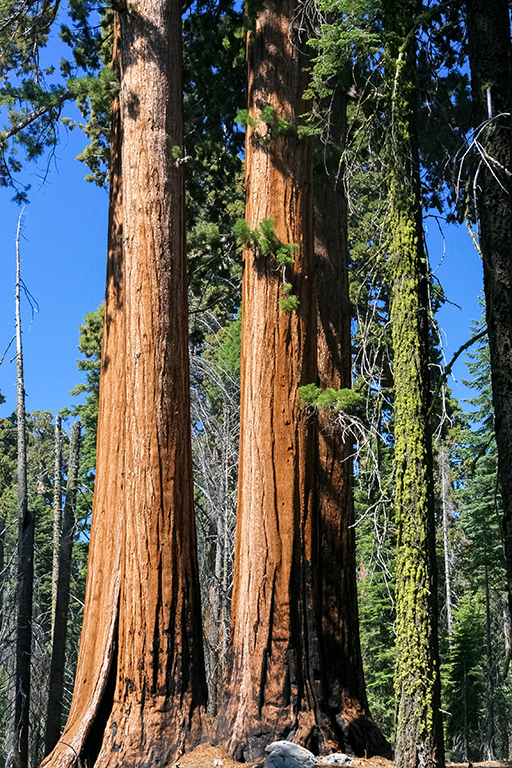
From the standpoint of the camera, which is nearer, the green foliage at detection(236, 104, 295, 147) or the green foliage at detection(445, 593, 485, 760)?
the green foliage at detection(236, 104, 295, 147)

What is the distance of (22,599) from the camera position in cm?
1338

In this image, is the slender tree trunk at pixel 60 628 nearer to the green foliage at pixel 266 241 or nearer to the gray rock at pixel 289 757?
the gray rock at pixel 289 757

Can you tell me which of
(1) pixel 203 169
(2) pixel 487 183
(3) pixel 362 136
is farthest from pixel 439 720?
(1) pixel 203 169

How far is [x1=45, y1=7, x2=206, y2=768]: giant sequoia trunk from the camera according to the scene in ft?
20.2

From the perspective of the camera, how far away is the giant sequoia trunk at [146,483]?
20.2ft

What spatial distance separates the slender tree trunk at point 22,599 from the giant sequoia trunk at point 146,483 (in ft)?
21.6

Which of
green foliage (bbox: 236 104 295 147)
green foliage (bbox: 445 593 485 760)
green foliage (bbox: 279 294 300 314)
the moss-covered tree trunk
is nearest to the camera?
the moss-covered tree trunk

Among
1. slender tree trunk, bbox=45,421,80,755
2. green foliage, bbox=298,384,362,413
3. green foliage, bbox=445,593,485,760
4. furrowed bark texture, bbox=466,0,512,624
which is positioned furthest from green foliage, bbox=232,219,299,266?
green foliage, bbox=445,593,485,760

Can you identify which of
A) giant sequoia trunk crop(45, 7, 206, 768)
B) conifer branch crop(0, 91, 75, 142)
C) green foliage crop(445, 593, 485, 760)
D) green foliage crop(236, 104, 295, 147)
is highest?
conifer branch crop(0, 91, 75, 142)

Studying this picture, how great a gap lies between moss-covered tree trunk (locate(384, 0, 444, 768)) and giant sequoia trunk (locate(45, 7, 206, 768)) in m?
Result: 2.08

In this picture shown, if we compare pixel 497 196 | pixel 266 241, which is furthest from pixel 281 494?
pixel 497 196

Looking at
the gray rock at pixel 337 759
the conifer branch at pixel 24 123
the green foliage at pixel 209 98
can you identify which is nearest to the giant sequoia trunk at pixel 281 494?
the gray rock at pixel 337 759

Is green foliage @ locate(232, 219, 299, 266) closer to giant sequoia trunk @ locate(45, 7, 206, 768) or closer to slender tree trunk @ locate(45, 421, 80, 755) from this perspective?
giant sequoia trunk @ locate(45, 7, 206, 768)

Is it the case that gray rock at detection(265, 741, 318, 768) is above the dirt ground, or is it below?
above
